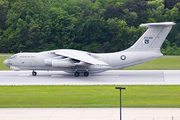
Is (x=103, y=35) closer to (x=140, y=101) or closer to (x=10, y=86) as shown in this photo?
(x=10, y=86)

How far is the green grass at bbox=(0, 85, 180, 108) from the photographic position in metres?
18.1

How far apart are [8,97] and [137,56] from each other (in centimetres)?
1472

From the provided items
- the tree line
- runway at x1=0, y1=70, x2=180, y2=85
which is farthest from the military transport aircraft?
the tree line

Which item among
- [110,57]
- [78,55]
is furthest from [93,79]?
[110,57]

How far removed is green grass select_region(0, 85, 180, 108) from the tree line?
36.7 metres

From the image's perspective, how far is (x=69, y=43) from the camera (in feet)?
199

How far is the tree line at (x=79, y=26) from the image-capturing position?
61281mm

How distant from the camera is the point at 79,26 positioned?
63562 millimetres

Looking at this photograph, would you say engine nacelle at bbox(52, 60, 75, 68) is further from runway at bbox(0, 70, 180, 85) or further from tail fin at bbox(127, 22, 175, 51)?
tail fin at bbox(127, 22, 175, 51)
